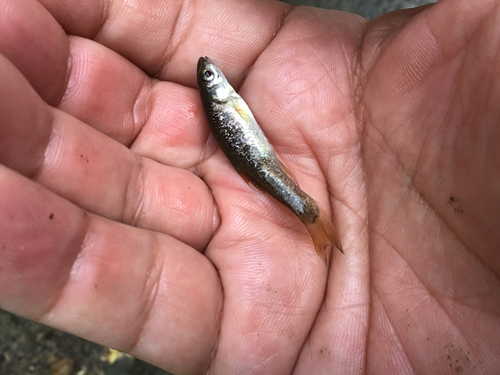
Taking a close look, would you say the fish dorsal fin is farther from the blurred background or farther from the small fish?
the blurred background

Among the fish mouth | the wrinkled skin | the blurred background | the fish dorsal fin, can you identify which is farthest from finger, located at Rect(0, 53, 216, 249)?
the blurred background

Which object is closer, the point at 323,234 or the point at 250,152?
the point at 323,234

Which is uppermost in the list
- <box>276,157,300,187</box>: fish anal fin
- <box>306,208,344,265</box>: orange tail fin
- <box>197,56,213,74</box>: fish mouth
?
<box>197,56,213,74</box>: fish mouth

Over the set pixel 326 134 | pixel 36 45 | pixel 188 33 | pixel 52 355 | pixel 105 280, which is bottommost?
pixel 52 355

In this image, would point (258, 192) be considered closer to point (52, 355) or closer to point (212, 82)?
point (212, 82)

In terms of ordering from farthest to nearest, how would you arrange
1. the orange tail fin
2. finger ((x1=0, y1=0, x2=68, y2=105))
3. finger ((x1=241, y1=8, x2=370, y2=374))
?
the orange tail fin, finger ((x1=241, y1=8, x2=370, y2=374)), finger ((x1=0, y1=0, x2=68, y2=105))

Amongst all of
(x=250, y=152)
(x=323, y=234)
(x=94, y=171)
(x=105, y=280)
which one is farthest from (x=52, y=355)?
(x=323, y=234)
